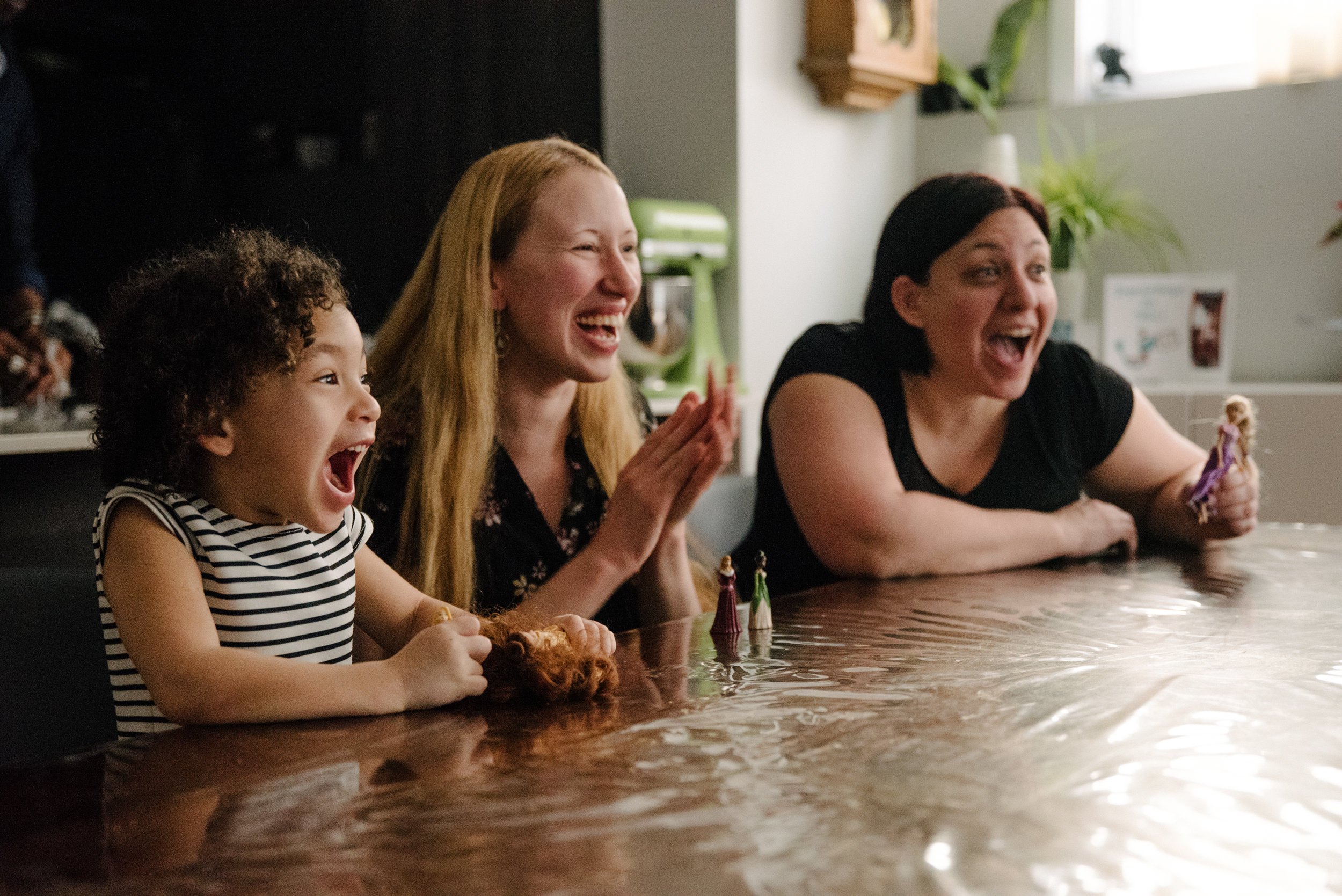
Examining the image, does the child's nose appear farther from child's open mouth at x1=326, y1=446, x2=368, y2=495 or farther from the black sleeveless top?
the black sleeveless top

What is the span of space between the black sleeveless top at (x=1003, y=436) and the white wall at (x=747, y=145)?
1.30m

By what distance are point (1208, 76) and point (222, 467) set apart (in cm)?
334

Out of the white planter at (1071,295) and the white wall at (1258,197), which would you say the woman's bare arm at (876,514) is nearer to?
the white planter at (1071,295)

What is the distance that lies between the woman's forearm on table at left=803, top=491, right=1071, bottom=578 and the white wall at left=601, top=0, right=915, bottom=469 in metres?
1.60

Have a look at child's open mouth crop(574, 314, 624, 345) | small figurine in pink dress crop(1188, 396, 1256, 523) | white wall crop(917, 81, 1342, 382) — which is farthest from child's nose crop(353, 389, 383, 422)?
white wall crop(917, 81, 1342, 382)

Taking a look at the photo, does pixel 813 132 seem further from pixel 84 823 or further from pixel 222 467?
pixel 84 823

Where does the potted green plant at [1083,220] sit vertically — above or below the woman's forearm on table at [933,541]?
above

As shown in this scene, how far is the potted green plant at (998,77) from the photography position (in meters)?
3.39

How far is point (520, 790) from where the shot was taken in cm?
69

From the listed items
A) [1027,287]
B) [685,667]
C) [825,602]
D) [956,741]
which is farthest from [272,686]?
[1027,287]

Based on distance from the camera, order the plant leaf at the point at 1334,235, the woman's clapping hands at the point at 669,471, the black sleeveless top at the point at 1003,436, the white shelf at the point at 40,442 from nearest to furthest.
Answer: the woman's clapping hands at the point at 669,471
the black sleeveless top at the point at 1003,436
the white shelf at the point at 40,442
the plant leaf at the point at 1334,235

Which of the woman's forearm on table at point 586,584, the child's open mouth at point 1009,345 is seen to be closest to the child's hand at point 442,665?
the woman's forearm on table at point 586,584

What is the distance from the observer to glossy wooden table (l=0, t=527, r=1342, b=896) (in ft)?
1.87

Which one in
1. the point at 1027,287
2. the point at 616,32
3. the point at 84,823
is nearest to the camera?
the point at 84,823
